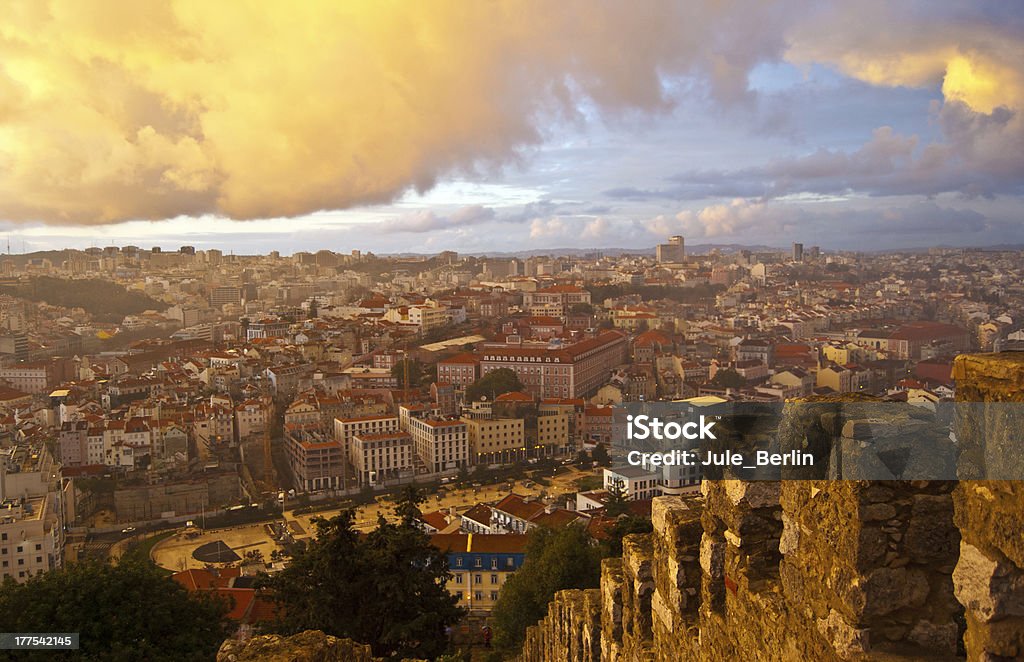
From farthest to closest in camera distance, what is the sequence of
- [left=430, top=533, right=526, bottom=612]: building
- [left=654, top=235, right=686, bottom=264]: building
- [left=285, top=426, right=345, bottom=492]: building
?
[left=654, top=235, right=686, bottom=264]: building
[left=285, top=426, right=345, bottom=492]: building
[left=430, top=533, right=526, bottom=612]: building

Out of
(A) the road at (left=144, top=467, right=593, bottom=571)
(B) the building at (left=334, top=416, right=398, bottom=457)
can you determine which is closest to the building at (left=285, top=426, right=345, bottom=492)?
(B) the building at (left=334, top=416, right=398, bottom=457)

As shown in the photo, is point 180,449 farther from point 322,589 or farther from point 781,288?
point 781,288

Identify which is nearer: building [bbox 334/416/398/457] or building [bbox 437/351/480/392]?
building [bbox 334/416/398/457]

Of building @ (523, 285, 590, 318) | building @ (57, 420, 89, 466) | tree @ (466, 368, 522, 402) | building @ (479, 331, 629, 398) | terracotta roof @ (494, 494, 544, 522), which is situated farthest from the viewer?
building @ (523, 285, 590, 318)

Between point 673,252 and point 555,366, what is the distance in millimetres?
16753

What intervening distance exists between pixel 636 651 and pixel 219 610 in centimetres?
346

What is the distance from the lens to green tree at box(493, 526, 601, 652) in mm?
6676

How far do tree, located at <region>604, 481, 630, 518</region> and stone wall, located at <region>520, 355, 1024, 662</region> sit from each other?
9498 millimetres

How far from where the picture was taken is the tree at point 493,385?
21434mm

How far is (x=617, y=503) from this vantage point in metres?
11.2

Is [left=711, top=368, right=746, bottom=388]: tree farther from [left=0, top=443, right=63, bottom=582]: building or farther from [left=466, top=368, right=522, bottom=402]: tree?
[left=0, top=443, right=63, bottom=582]: building

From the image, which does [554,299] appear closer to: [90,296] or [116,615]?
[90,296]

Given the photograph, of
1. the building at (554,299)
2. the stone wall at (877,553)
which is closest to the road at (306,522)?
the stone wall at (877,553)

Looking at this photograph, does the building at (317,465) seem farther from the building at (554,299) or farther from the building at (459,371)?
the building at (554,299)
